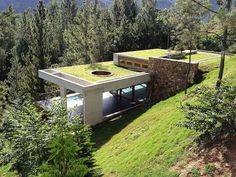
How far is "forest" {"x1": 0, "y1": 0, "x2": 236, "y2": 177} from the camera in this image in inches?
392

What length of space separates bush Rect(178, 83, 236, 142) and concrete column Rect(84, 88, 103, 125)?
10.5 metres

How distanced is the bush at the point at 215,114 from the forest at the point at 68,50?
2541 millimetres

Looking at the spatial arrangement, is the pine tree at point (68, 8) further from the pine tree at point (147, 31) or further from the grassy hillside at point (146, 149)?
the grassy hillside at point (146, 149)

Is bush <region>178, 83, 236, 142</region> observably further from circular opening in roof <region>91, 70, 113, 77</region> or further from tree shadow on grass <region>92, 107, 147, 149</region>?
circular opening in roof <region>91, 70, 113, 77</region>

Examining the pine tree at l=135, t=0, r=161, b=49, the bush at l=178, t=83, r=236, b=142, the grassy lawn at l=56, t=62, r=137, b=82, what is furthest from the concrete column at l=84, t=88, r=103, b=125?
the pine tree at l=135, t=0, r=161, b=49

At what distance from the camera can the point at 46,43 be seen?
1181 inches

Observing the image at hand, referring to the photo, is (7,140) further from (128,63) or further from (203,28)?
(128,63)

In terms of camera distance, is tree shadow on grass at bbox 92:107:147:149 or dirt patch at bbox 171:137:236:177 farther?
tree shadow on grass at bbox 92:107:147:149

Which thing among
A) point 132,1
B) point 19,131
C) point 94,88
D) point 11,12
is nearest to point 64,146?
point 19,131

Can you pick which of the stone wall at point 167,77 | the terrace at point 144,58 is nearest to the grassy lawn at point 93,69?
the terrace at point 144,58

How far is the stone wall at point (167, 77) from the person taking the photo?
2061 centimetres

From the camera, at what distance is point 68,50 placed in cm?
3931

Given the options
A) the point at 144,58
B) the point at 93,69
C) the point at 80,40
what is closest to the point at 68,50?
the point at 80,40

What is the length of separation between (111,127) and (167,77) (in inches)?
218
